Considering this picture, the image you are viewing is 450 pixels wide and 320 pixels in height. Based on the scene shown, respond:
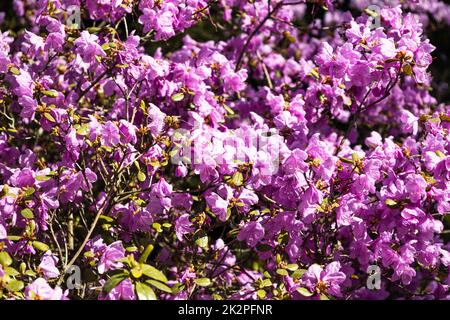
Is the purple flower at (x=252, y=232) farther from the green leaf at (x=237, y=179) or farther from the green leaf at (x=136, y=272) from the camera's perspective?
the green leaf at (x=136, y=272)

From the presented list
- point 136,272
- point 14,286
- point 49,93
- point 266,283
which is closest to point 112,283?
point 136,272

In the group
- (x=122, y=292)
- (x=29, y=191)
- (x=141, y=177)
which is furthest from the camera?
(x=141, y=177)

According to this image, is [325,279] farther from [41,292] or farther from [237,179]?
[41,292]

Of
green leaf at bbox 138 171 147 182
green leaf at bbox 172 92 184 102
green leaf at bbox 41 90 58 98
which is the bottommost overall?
green leaf at bbox 138 171 147 182

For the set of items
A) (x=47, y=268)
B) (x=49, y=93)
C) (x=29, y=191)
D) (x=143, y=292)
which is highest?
(x=49, y=93)

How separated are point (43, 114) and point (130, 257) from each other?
0.85 metres

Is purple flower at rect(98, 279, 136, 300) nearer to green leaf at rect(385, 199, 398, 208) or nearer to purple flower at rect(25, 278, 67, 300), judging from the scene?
purple flower at rect(25, 278, 67, 300)

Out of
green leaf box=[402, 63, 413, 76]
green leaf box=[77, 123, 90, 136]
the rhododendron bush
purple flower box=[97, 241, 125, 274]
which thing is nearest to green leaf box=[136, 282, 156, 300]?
the rhododendron bush

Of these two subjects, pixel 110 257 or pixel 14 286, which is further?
pixel 110 257

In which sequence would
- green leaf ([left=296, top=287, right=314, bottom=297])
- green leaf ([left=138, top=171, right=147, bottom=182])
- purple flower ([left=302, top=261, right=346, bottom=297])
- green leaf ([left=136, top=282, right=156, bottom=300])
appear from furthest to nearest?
green leaf ([left=138, top=171, right=147, bottom=182])
purple flower ([left=302, top=261, right=346, bottom=297])
green leaf ([left=296, top=287, right=314, bottom=297])
green leaf ([left=136, top=282, right=156, bottom=300])

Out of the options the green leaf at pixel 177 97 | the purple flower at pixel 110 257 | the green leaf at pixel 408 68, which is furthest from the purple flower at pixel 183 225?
the green leaf at pixel 408 68
